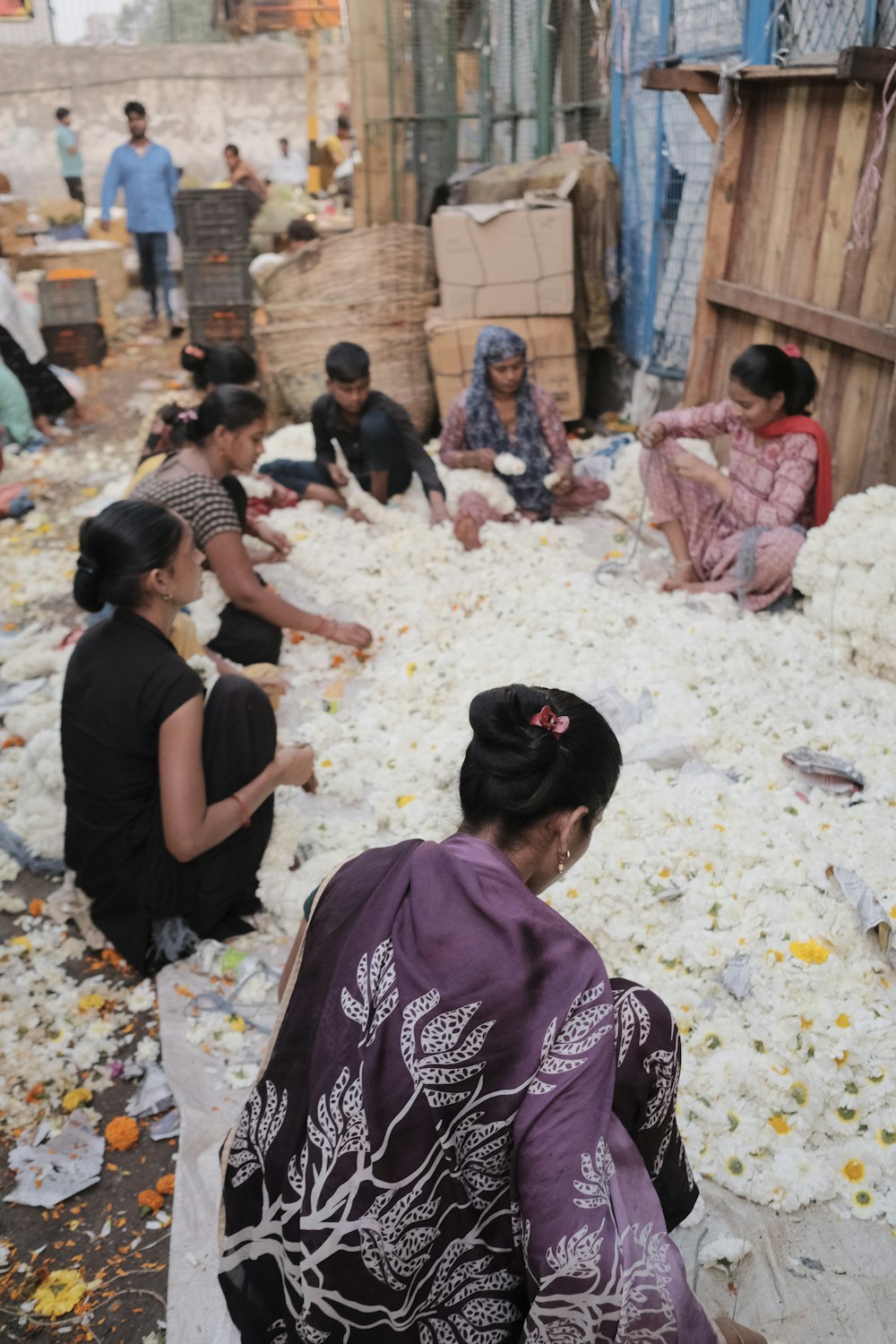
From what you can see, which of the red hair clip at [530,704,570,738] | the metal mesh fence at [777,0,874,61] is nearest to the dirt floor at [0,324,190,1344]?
the red hair clip at [530,704,570,738]

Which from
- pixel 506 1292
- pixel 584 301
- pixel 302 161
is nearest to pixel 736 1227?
pixel 506 1292

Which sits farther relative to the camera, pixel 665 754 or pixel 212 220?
pixel 212 220

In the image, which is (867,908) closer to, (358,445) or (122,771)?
(122,771)

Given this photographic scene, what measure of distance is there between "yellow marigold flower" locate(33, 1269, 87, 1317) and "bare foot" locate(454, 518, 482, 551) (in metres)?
3.62

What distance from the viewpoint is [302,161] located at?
701 inches

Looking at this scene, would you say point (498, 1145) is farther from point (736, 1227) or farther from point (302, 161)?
point (302, 161)

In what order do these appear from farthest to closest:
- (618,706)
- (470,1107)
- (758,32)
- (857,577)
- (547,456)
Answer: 1. (547,456)
2. (758,32)
3. (857,577)
4. (618,706)
5. (470,1107)

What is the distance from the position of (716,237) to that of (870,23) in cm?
131

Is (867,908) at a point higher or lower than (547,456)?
lower

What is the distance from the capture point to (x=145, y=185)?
36.7 feet

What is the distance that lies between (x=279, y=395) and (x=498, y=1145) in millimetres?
6683

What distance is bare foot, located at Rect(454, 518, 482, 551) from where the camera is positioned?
511 cm

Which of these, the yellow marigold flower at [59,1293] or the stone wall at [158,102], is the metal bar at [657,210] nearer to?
the yellow marigold flower at [59,1293]

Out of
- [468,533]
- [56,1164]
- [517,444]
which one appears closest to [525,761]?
[56,1164]
